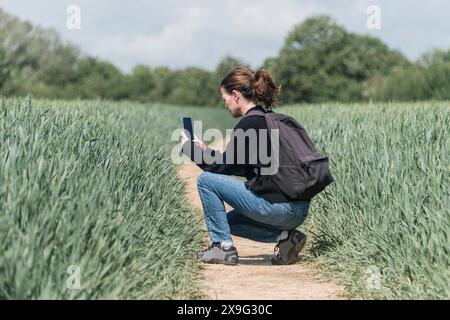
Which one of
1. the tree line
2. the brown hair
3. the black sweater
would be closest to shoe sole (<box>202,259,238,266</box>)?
the black sweater

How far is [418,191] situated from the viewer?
431cm

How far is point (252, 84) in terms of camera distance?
15.8ft

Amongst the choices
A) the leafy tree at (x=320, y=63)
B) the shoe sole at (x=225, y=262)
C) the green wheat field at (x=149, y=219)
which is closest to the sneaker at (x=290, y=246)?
the green wheat field at (x=149, y=219)

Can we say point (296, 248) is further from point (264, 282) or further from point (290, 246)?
point (264, 282)

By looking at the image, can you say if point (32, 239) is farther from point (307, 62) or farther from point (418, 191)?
point (307, 62)

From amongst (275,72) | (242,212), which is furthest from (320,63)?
(242,212)

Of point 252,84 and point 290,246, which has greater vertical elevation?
point 252,84

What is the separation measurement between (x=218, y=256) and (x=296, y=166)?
34.9 inches

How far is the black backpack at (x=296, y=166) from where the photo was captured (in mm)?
4625

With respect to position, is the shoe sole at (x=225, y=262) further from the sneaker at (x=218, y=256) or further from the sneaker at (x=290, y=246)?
the sneaker at (x=290, y=246)

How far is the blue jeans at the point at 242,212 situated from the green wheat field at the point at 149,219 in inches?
10.6

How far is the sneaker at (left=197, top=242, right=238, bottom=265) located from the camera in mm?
4945

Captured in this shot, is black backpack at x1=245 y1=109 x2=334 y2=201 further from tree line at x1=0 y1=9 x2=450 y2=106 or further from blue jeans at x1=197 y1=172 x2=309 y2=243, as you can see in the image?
tree line at x1=0 y1=9 x2=450 y2=106

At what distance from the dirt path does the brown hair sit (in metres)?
1.19
